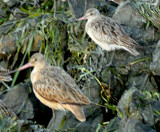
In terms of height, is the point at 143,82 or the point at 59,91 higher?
the point at 59,91

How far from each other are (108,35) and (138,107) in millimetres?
2773

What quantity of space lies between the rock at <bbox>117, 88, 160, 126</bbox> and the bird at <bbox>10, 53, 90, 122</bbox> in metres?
0.84

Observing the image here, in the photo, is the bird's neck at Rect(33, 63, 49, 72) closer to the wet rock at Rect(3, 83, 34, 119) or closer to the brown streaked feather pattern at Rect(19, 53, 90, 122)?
the brown streaked feather pattern at Rect(19, 53, 90, 122)

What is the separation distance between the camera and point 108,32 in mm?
9547

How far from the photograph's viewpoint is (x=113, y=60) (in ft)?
30.6

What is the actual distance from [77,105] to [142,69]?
5.66 feet

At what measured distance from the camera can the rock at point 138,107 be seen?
6.78m

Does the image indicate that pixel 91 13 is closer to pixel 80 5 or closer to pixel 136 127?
pixel 80 5

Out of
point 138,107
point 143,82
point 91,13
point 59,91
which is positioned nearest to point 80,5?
point 91,13

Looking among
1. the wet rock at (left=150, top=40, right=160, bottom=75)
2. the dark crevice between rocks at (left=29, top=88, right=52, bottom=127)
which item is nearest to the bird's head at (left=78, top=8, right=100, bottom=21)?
the dark crevice between rocks at (left=29, top=88, right=52, bottom=127)

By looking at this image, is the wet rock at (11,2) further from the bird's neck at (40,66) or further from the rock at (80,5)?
the bird's neck at (40,66)

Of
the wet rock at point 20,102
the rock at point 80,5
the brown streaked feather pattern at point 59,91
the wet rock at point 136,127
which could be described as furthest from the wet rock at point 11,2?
the wet rock at point 136,127

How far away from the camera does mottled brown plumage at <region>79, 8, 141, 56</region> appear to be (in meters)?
9.11

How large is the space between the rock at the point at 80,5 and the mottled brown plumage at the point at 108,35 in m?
0.63
